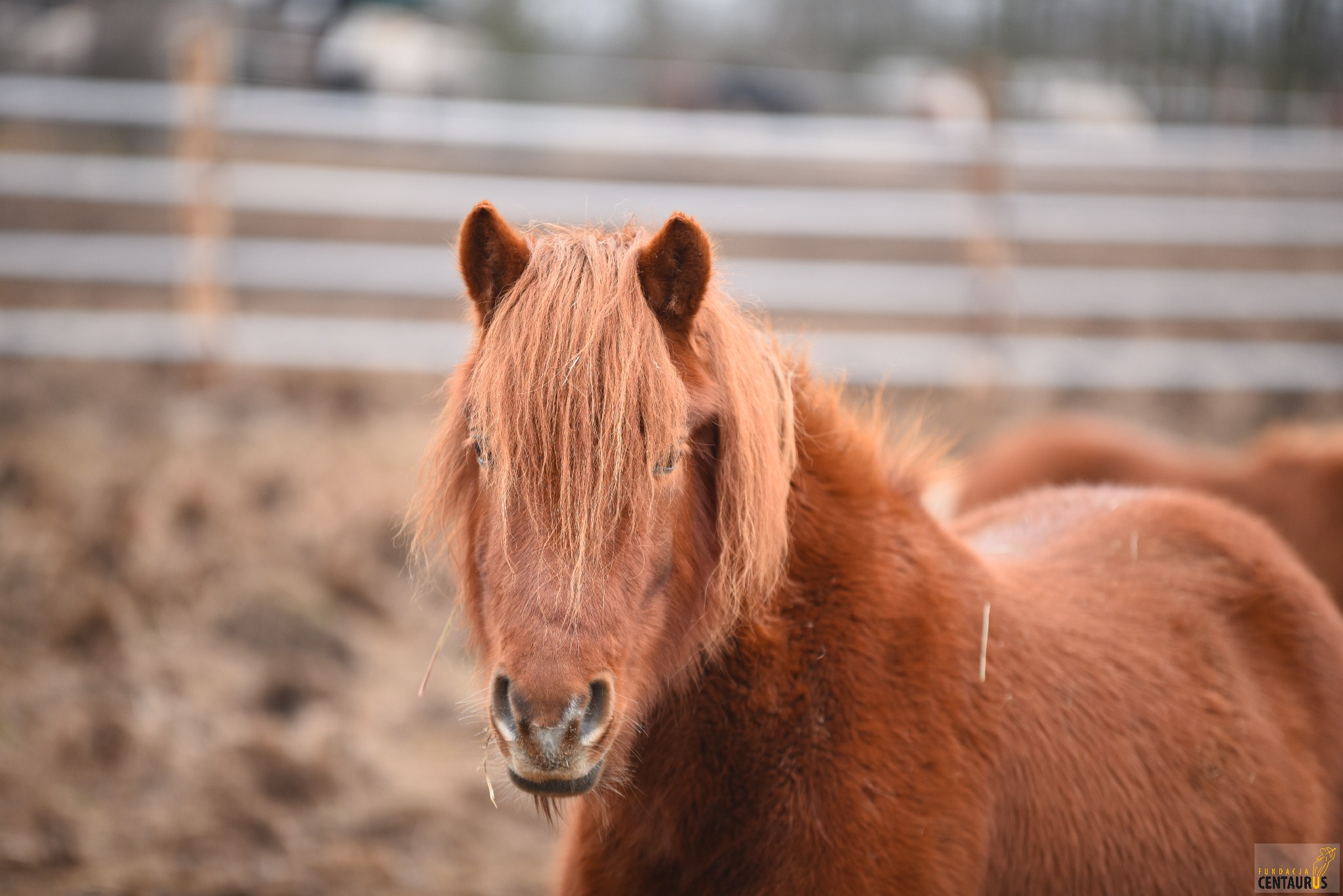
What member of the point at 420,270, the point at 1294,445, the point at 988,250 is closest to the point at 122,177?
the point at 420,270

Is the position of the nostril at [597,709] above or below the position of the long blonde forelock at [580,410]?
below

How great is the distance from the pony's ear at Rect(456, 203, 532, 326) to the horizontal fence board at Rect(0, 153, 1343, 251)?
224 inches

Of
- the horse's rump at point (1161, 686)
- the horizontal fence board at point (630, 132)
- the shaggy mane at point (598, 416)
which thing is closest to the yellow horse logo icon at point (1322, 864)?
the horse's rump at point (1161, 686)

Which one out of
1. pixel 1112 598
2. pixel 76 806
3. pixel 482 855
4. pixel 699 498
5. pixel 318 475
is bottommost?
pixel 482 855

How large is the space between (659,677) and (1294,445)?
4430mm

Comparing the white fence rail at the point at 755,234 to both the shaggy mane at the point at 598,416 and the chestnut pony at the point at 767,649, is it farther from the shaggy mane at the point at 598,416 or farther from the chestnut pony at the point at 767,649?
the shaggy mane at the point at 598,416

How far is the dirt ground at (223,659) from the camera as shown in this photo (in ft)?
12.1

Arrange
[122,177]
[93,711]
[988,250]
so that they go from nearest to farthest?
[93,711] → [122,177] → [988,250]

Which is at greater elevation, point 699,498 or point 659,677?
point 699,498

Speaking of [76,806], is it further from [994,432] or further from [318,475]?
[994,432]

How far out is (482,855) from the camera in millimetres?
3846

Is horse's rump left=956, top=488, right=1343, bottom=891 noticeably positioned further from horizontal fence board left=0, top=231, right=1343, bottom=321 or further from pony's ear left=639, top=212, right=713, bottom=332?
horizontal fence board left=0, top=231, right=1343, bottom=321

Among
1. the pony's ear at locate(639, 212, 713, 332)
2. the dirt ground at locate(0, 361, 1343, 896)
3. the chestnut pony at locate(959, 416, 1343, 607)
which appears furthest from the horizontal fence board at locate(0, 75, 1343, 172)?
the pony's ear at locate(639, 212, 713, 332)

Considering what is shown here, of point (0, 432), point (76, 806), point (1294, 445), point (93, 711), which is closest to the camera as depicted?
point (76, 806)
